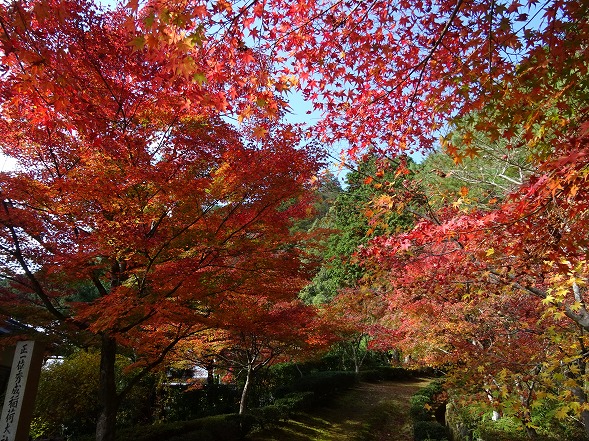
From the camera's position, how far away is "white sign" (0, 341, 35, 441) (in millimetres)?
4820

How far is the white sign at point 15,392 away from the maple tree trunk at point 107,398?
148 centimetres

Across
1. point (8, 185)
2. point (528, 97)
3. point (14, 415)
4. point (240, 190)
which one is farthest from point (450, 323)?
point (8, 185)

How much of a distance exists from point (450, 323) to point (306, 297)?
1839 cm

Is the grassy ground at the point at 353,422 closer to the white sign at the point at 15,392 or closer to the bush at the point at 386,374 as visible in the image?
the bush at the point at 386,374

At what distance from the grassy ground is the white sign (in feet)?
21.7

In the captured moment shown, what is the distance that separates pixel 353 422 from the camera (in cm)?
1272

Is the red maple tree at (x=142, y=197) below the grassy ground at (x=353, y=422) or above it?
above

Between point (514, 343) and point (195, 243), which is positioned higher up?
point (195, 243)

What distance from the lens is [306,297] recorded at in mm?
26969

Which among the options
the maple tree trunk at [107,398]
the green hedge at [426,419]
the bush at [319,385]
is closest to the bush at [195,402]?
the bush at [319,385]

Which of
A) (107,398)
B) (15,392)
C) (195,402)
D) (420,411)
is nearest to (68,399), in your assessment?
(107,398)

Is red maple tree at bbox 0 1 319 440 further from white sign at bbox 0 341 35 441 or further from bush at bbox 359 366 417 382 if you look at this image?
bush at bbox 359 366 417 382

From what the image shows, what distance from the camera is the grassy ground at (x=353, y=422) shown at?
35.6 feet

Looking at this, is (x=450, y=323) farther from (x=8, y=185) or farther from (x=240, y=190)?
(x=8, y=185)
